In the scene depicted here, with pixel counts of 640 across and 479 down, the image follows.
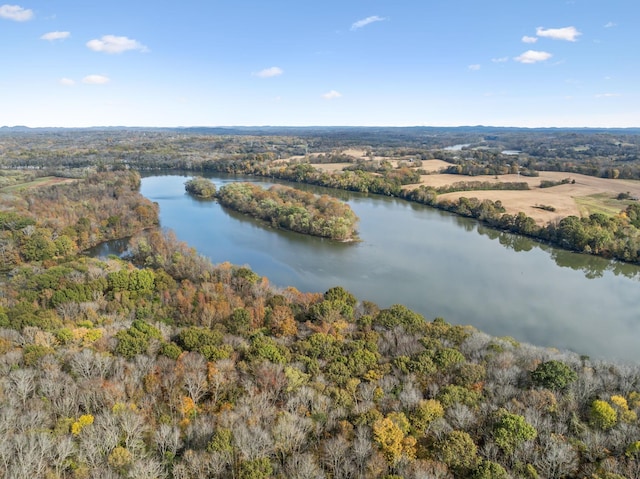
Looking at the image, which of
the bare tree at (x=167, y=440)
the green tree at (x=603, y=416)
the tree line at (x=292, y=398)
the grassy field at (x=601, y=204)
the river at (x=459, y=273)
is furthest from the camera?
the grassy field at (x=601, y=204)

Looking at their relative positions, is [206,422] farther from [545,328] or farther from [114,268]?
[545,328]

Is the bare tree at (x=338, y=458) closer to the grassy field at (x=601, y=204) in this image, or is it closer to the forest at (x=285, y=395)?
the forest at (x=285, y=395)

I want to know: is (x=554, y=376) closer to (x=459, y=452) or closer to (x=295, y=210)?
(x=459, y=452)

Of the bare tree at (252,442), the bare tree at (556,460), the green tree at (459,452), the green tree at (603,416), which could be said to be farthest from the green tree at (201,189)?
the bare tree at (556,460)

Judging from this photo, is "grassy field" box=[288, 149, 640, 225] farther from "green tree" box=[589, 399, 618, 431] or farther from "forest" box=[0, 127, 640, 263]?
"green tree" box=[589, 399, 618, 431]

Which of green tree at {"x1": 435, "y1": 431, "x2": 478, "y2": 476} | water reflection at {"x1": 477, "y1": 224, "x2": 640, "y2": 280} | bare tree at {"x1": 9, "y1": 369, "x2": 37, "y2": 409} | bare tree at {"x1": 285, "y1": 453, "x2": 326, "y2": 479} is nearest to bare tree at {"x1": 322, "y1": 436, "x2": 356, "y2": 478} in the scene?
bare tree at {"x1": 285, "y1": 453, "x2": 326, "y2": 479}
